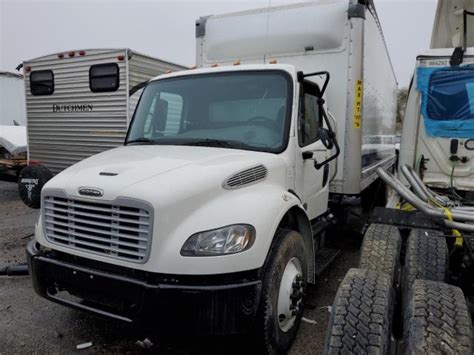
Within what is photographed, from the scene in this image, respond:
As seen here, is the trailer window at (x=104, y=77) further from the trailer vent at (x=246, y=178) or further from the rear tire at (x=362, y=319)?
the rear tire at (x=362, y=319)

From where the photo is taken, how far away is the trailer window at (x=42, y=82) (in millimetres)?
9047

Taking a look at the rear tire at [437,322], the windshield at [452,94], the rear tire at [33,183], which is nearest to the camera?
the rear tire at [437,322]

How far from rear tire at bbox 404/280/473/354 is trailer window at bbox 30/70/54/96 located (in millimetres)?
8905

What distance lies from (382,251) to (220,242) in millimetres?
1480

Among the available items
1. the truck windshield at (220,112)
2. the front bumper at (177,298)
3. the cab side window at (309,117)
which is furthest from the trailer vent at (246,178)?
the cab side window at (309,117)

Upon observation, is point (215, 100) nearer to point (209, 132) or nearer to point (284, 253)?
point (209, 132)

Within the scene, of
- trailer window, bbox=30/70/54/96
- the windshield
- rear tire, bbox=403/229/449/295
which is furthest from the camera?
trailer window, bbox=30/70/54/96

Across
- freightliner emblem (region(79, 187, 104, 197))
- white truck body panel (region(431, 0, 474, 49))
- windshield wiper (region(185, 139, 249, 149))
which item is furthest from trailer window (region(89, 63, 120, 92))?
white truck body panel (region(431, 0, 474, 49))

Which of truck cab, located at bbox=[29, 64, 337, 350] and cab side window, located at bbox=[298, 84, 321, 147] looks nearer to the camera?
truck cab, located at bbox=[29, 64, 337, 350]

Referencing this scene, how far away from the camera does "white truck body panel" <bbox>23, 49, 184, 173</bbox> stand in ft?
26.2

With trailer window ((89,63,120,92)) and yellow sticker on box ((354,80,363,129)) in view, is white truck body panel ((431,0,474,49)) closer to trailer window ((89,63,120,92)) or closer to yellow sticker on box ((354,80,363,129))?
yellow sticker on box ((354,80,363,129))

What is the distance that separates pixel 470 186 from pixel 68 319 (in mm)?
4495

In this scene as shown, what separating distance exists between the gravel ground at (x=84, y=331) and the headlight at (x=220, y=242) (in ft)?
1.98

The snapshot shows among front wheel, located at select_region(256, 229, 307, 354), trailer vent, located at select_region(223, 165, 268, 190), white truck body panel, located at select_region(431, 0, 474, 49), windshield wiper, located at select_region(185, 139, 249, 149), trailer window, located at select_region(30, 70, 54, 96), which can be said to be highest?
white truck body panel, located at select_region(431, 0, 474, 49)
